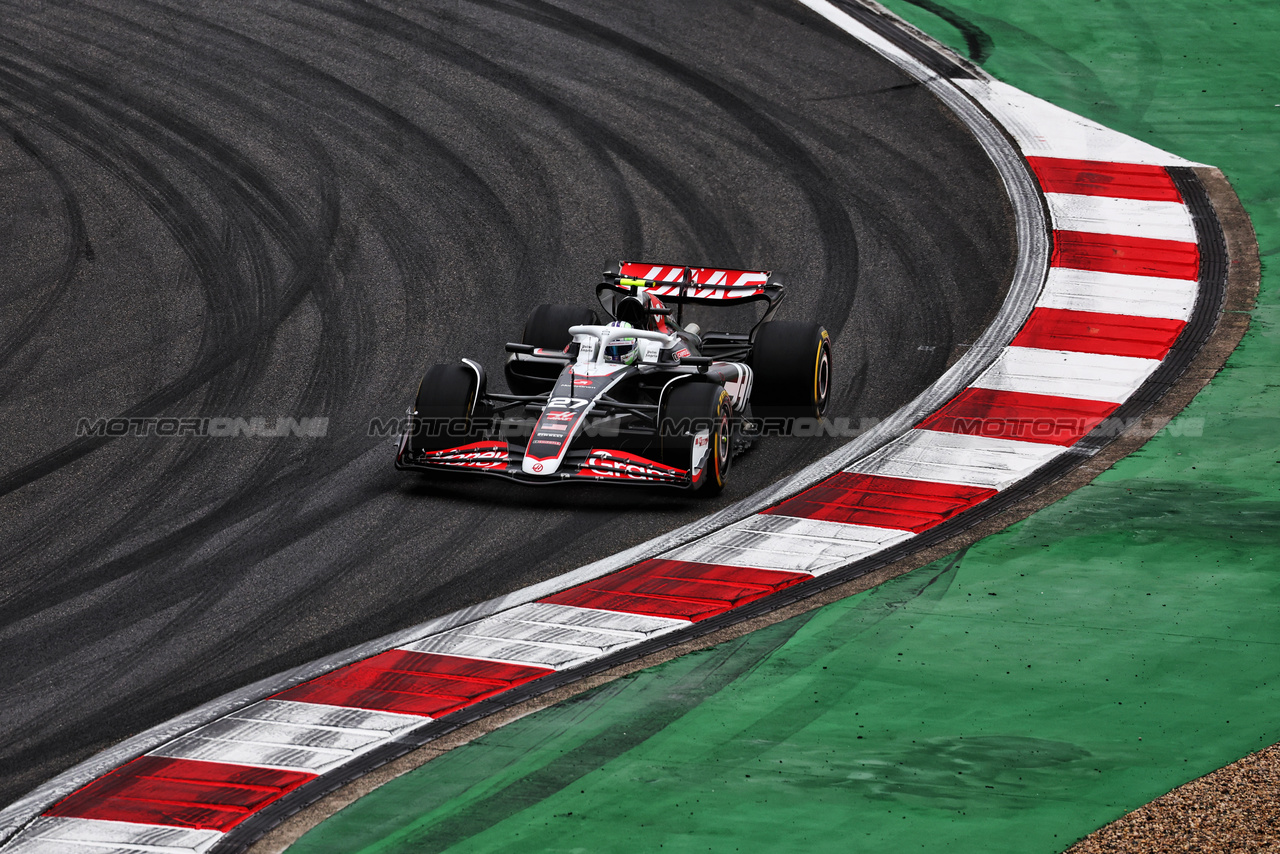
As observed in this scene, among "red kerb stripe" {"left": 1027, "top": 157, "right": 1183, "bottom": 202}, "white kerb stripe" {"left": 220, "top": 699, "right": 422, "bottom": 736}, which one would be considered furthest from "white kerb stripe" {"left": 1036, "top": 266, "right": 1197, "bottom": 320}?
"white kerb stripe" {"left": 220, "top": 699, "right": 422, "bottom": 736}

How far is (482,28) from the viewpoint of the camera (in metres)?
17.2

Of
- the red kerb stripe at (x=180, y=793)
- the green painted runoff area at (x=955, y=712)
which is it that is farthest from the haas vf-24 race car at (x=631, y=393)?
the red kerb stripe at (x=180, y=793)

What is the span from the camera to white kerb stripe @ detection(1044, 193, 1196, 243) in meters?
13.5

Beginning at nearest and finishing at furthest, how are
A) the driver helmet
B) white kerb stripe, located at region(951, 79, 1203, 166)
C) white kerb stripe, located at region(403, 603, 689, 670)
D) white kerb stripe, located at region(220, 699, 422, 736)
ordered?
white kerb stripe, located at region(220, 699, 422, 736)
white kerb stripe, located at region(403, 603, 689, 670)
the driver helmet
white kerb stripe, located at region(951, 79, 1203, 166)

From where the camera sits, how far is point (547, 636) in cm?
807

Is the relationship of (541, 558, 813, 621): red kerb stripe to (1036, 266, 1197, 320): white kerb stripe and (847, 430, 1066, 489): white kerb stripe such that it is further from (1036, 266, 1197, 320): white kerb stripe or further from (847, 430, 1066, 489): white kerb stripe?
(1036, 266, 1197, 320): white kerb stripe

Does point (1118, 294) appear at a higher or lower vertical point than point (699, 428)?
higher

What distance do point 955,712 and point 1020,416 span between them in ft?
13.2

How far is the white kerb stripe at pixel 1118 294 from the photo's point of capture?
1222 centimetres

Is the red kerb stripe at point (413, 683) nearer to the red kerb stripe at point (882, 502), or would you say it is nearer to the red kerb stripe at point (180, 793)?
the red kerb stripe at point (180, 793)

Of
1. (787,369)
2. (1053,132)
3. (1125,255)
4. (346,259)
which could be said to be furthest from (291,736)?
(1053,132)

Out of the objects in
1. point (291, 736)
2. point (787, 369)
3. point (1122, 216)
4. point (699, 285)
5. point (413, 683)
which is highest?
point (1122, 216)

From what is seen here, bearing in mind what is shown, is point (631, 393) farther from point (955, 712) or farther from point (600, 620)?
point (955, 712)

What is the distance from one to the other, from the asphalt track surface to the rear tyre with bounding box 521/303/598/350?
2.36 ft
